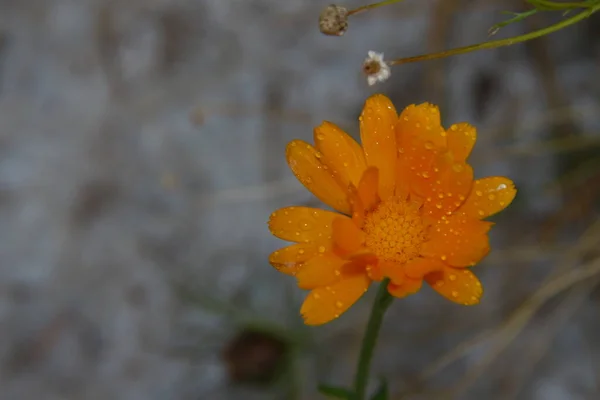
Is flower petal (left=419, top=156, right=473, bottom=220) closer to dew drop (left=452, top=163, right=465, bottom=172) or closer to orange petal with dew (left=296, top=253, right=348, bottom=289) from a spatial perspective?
dew drop (left=452, top=163, right=465, bottom=172)

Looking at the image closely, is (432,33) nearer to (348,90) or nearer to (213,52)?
(348,90)

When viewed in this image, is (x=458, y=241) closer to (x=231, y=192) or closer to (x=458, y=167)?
(x=458, y=167)

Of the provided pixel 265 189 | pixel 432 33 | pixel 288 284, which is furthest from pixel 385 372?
pixel 432 33

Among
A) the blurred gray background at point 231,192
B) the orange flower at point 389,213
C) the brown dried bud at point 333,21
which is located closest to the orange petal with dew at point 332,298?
the orange flower at point 389,213

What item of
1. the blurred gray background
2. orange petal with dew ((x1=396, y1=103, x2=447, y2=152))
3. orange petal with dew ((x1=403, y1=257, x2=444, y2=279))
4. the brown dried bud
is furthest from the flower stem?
the blurred gray background

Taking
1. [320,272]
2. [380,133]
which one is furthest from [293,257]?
[380,133]

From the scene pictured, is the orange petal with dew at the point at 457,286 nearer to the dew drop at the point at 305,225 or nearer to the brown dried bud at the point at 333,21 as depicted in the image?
the dew drop at the point at 305,225

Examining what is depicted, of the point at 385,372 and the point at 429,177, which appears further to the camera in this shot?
the point at 385,372
